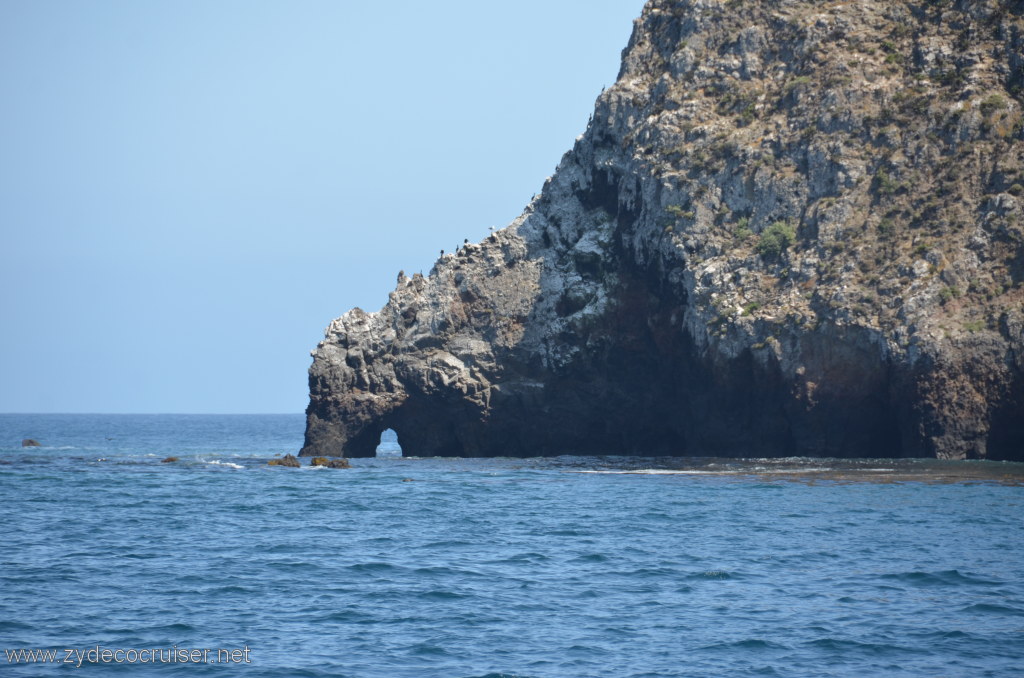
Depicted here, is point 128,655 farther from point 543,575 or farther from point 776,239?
point 776,239

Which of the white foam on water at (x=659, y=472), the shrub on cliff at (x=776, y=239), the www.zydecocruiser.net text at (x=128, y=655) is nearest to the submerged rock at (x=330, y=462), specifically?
the white foam on water at (x=659, y=472)

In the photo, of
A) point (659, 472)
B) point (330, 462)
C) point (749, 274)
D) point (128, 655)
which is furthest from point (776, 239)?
point (128, 655)

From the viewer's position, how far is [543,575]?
33062 mm

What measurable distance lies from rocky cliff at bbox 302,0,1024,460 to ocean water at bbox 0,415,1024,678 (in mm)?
7510

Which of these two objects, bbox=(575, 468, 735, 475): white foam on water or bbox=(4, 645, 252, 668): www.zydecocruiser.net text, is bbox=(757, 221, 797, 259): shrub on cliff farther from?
bbox=(4, 645, 252, 668): www.zydecocruiser.net text

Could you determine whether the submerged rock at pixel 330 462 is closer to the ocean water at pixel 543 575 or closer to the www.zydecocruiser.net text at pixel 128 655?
the ocean water at pixel 543 575

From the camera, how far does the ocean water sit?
80.0ft

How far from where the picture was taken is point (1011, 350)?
191ft

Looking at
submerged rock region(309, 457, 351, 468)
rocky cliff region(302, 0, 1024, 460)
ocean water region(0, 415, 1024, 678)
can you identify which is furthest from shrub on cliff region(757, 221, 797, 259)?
submerged rock region(309, 457, 351, 468)

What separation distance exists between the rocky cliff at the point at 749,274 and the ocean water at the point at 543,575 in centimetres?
751


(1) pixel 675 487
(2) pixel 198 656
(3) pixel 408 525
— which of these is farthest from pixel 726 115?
(2) pixel 198 656

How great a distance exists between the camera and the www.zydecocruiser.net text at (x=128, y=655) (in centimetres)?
2400

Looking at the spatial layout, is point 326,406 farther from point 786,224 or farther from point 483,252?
point 786,224

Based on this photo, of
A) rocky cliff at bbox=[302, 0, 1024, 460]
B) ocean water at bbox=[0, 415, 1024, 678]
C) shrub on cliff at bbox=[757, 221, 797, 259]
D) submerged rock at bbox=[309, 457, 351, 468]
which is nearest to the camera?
ocean water at bbox=[0, 415, 1024, 678]
